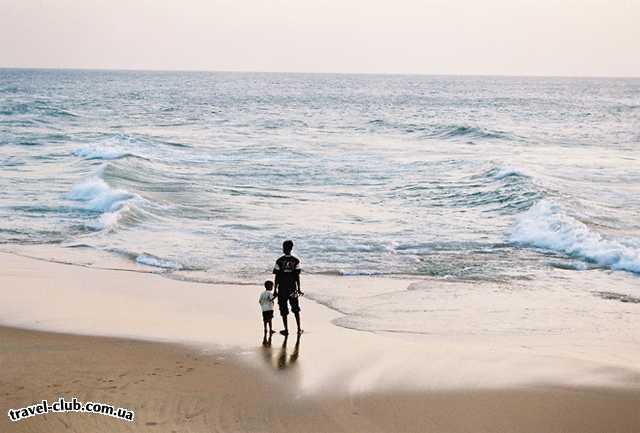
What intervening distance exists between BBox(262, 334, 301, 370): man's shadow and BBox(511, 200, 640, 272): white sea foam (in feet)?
28.0

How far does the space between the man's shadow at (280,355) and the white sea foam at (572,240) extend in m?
8.54

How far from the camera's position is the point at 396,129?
53.0m

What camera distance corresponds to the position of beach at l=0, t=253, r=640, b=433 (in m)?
8.06

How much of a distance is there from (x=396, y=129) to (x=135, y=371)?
44987mm

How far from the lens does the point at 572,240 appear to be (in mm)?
17969

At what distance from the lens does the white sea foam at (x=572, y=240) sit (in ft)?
54.0

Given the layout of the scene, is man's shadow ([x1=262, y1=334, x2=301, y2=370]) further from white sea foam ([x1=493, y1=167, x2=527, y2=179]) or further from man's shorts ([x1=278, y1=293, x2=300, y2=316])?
white sea foam ([x1=493, y1=167, x2=527, y2=179])

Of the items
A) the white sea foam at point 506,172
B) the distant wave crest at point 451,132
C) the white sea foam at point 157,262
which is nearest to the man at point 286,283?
the white sea foam at point 157,262

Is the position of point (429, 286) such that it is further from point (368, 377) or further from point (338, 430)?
point (338, 430)

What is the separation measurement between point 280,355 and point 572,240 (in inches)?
399

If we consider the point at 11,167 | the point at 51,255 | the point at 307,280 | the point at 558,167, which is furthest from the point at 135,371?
the point at 558,167

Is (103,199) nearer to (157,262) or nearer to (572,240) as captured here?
(157,262)

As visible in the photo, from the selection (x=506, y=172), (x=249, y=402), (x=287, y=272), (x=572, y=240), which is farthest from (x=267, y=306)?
(x=506, y=172)

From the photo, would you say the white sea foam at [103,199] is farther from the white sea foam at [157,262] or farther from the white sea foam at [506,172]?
the white sea foam at [506,172]
